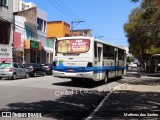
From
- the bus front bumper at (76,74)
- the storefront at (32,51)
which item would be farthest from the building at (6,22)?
the bus front bumper at (76,74)

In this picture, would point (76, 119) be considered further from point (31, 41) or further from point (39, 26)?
point (39, 26)

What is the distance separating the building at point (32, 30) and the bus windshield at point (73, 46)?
23.4m

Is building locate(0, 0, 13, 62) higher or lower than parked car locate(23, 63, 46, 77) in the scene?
higher

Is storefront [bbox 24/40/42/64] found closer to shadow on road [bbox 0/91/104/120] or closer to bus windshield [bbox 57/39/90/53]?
bus windshield [bbox 57/39/90/53]

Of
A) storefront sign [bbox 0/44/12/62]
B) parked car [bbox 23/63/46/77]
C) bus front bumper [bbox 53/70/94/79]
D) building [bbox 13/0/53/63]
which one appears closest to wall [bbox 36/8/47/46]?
building [bbox 13/0/53/63]

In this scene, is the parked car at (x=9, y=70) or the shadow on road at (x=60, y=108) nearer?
the shadow on road at (x=60, y=108)

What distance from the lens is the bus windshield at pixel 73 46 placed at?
20641 millimetres

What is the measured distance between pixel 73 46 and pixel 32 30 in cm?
2865

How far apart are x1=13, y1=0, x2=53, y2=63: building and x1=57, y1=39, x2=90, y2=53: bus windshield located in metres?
23.4

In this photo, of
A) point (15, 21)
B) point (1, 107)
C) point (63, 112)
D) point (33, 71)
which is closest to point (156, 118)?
point (63, 112)

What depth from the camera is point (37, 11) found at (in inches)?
2023

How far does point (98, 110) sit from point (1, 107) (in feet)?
11.0

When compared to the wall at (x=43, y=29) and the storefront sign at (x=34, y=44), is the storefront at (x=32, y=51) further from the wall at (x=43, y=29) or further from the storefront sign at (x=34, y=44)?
the wall at (x=43, y=29)

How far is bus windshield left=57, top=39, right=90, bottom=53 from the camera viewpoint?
67.7 feet
